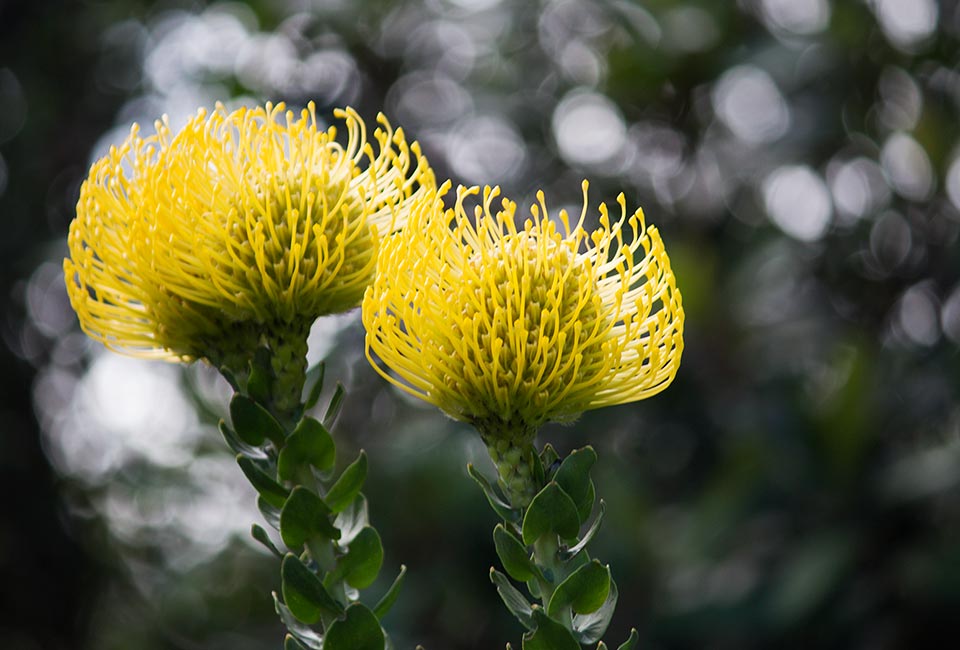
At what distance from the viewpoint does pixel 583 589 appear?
3.49 ft

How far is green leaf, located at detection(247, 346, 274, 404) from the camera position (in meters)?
1.19

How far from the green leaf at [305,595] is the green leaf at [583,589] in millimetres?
230

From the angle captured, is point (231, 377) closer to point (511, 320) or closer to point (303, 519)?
point (303, 519)

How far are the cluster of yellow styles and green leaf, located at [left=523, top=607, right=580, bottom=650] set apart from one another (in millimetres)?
230

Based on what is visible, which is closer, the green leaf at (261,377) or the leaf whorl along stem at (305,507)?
the leaf whorl along stem at (305,507)

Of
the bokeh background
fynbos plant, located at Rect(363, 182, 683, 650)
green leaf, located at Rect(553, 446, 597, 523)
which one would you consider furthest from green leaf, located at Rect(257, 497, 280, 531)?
the bokeh background

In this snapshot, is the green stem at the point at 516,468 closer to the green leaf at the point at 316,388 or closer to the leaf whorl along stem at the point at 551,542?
the leaf whorl along stem at the point at 551,542

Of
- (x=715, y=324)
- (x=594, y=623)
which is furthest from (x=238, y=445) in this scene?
(x=715, y=324)

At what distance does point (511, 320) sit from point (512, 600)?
0.98 feet

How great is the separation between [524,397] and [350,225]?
33 cm

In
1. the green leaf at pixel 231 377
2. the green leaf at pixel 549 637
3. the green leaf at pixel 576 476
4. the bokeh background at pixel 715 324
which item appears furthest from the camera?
the bokeh background at pixel 715 324

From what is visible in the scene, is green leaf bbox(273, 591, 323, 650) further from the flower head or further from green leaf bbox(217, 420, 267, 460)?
the flower head

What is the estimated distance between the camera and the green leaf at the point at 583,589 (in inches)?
41.5

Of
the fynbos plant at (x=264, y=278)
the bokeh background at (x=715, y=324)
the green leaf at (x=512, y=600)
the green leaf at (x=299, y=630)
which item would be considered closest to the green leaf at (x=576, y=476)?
the green leaf at (x=512, y=600)
